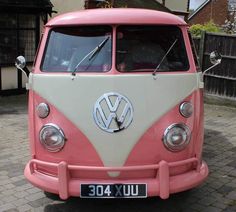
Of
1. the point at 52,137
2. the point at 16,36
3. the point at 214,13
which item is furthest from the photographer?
the point at 214,13

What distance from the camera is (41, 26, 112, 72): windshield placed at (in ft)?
13.5

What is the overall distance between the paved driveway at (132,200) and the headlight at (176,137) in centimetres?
88

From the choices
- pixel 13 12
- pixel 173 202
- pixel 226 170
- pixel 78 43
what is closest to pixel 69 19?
pixel 78 43

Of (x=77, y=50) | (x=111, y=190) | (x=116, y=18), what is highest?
(x=116, y=18)

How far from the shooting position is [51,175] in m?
4.05

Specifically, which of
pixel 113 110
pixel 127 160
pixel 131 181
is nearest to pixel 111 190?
pixel 131 181

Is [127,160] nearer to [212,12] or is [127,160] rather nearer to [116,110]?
[116,110]

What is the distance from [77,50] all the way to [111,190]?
1.44 meters

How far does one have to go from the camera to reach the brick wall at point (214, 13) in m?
38.5

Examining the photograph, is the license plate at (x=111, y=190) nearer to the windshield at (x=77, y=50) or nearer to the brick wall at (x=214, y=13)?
the windshield at (x=77, y=50)

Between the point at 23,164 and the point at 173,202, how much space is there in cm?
237

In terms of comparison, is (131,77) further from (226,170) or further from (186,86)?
(226,170)

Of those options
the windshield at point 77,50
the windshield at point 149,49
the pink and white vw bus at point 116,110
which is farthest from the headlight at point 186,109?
the windshield at point 77,50

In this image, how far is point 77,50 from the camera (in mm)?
4238
